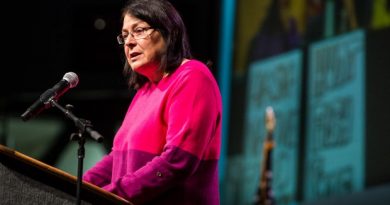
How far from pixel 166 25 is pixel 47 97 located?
428mm

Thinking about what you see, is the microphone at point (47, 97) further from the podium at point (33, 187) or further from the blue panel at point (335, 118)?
the blue panel at point (335, 118)

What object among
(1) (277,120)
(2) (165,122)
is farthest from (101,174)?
(1) (277,120)

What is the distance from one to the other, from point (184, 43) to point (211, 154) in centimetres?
37

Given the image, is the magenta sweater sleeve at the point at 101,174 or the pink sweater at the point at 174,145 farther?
the magenta sweater sleeve at the point at 101,174

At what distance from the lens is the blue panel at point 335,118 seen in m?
4.02

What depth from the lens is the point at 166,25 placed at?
2316 mm

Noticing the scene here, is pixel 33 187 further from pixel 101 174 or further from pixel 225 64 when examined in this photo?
pixel 225 64

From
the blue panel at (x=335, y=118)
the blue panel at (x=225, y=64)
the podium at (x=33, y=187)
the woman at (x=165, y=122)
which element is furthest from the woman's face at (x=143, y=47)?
the blue panel at (x=225, y=64)

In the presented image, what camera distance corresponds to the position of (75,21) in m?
6.71

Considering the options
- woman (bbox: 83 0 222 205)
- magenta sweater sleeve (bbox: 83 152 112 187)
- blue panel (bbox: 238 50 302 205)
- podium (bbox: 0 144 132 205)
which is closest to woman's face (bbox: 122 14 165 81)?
woman (bbox: 83 0 222 205)

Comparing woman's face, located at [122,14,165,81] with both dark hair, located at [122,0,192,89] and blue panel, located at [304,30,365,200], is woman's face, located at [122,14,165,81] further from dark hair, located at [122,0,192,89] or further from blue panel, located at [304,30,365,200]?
blue panel, located at [304,30,365,200]

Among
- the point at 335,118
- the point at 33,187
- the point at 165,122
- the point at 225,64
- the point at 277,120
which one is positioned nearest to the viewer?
the point at 33,187

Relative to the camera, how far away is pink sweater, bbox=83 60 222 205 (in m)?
2.11

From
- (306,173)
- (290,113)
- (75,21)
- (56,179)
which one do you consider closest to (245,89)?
(290,113)
